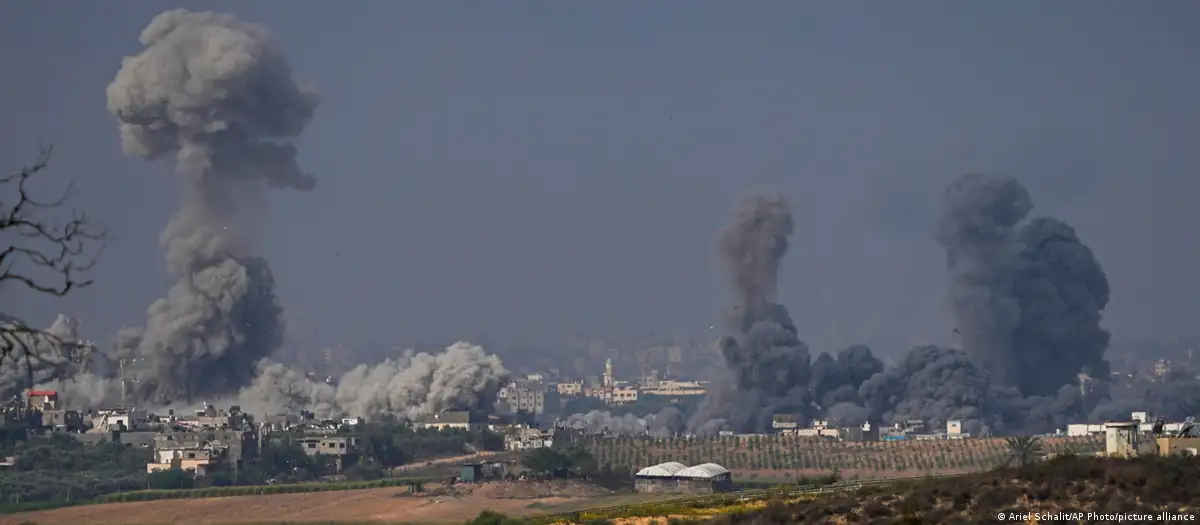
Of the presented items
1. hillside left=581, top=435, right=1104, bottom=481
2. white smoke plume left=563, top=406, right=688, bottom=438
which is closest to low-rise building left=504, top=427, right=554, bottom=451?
hillside left=581, top=435, right=1104, bottom=481

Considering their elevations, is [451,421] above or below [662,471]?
above

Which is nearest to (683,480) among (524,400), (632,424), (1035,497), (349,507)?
(349,507)

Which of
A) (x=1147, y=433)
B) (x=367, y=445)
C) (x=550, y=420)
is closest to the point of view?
(x=1147, y=433)

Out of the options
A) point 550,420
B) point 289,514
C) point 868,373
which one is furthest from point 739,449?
point 550,420

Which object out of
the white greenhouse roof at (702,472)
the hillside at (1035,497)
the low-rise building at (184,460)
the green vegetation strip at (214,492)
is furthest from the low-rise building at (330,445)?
the hillside at (1035,497)

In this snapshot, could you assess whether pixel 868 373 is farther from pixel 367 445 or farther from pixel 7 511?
pixel 7 511

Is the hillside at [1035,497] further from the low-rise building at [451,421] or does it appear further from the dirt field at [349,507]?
the low-rise building at [451,421]

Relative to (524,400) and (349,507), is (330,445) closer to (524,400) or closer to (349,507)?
(349,507)
